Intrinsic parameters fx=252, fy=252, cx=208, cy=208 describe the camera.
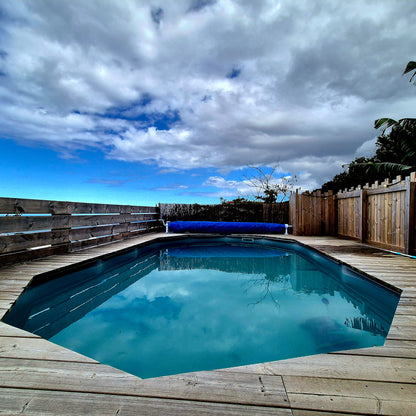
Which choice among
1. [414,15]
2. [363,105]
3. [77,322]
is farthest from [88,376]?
[363,105]

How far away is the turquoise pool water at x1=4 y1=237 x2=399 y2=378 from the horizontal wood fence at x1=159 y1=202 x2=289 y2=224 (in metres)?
4.53

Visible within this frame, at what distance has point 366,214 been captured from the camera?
6.17 m

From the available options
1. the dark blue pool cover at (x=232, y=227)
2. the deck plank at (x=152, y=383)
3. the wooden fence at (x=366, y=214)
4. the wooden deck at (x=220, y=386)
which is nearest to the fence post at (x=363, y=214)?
the wooden fence at (x=366, y=214)

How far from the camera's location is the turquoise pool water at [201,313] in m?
2.05

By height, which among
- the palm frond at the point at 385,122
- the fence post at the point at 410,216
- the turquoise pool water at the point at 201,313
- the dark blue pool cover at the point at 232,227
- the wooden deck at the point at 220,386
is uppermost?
the palm frond at the point at 385,122

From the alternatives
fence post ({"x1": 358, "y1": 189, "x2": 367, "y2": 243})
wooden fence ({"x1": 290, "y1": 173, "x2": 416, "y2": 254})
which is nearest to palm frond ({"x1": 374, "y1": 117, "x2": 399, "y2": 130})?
wooden fence ({"x1": 290, "y1": 173, "x2": 416, "y2": 254})

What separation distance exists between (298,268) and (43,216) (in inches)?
187

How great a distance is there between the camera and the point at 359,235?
6.36 meters

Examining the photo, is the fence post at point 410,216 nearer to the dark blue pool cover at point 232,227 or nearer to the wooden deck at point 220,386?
the wooden deck at point 220,386

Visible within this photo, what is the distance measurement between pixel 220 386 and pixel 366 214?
6343mm

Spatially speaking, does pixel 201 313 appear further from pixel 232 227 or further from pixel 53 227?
pixel 232 227

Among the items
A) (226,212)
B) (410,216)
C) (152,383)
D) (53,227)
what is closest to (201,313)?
(152,383)

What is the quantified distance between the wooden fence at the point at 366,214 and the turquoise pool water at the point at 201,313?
1.57m

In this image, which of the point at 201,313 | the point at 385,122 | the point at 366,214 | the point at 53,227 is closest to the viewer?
the point at 201,313
